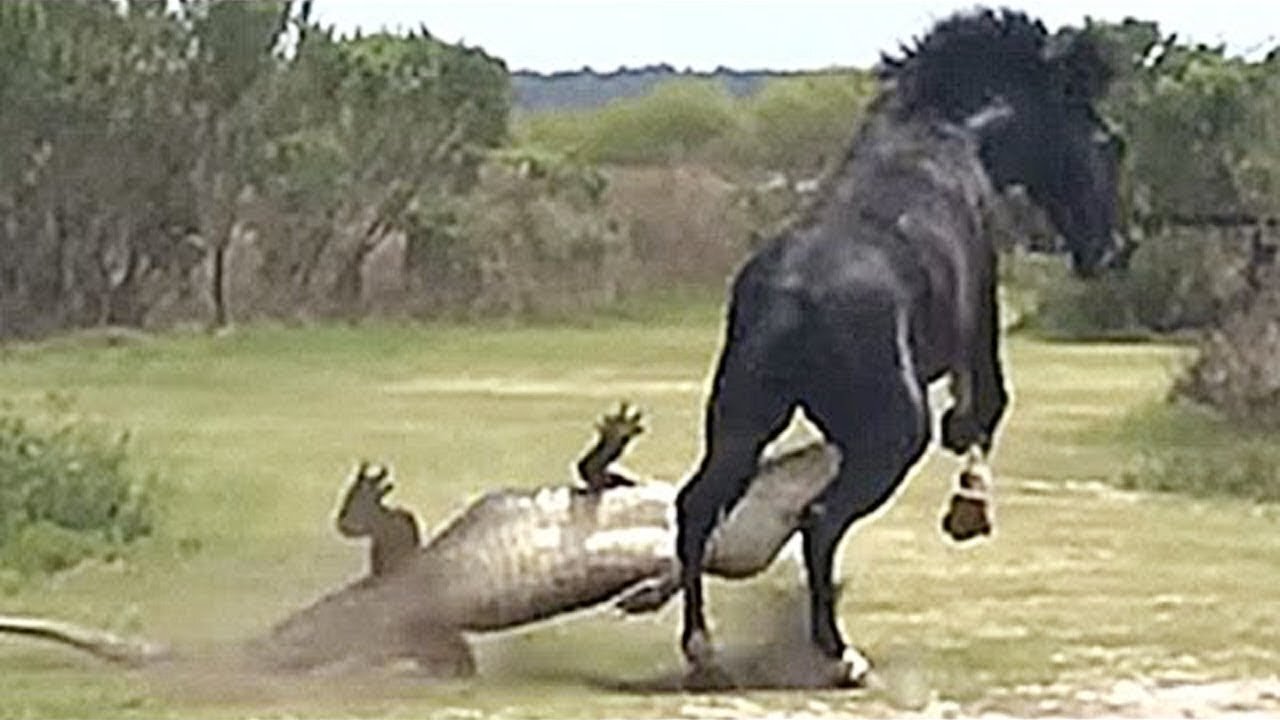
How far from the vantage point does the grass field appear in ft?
31.8

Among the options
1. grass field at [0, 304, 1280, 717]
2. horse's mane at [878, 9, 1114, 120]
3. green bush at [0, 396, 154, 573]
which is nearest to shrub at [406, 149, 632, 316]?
grass field at [0, 304, 1280, 717]

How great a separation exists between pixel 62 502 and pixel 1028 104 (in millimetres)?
5187

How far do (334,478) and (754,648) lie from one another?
7.32 m

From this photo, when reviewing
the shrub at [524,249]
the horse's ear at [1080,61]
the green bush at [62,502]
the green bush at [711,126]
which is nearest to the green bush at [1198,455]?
the green bush at [62,502]

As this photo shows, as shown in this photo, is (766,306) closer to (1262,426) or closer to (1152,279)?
(1262,426)

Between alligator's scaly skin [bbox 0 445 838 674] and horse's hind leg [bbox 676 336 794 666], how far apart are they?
0.85 feet

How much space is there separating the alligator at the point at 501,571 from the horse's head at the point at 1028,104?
1.03m

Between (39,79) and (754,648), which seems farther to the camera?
(39,79)

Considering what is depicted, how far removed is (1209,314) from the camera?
22.6m

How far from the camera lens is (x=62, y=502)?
13828 millimetres

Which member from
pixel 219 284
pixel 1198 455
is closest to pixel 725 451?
pixel 1198 455

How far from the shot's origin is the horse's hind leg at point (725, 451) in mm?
9469

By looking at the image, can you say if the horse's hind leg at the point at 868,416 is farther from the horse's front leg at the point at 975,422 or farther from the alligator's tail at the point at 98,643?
the alligator's tail at the point at 98,643

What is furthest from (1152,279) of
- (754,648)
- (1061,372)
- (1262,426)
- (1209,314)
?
(754,648)
